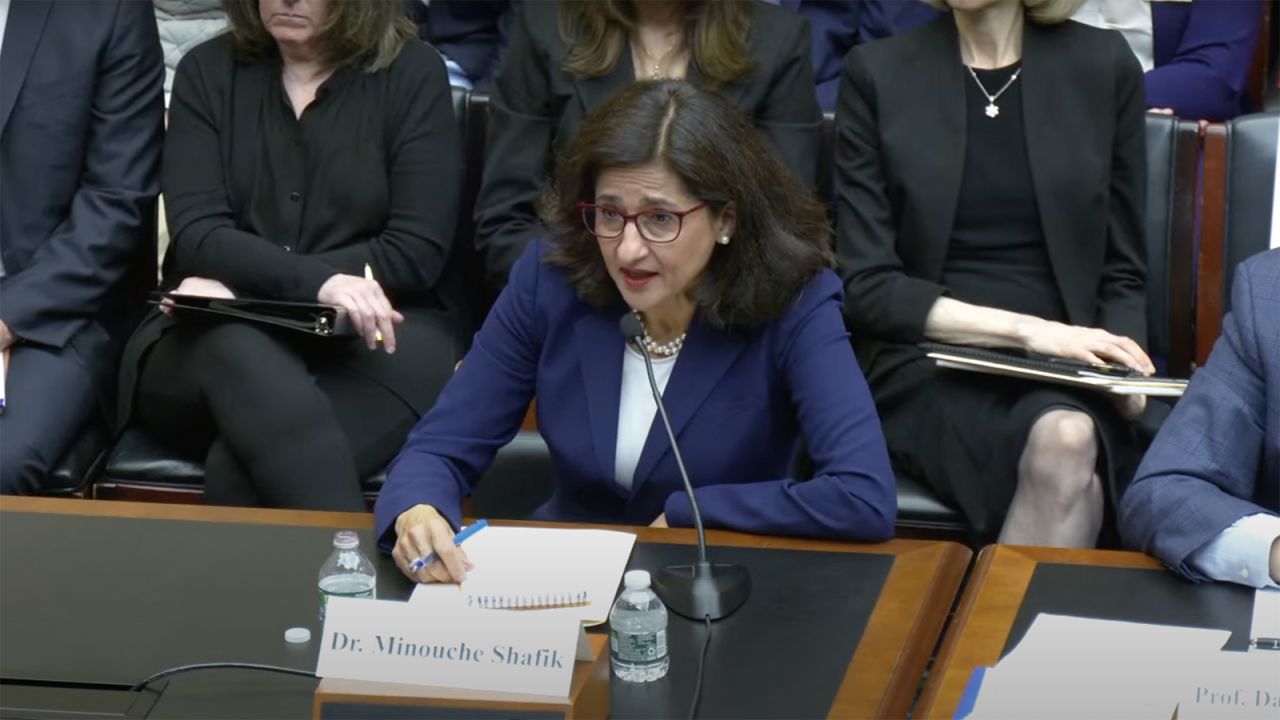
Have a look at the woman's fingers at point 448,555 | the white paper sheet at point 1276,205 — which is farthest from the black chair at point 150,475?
the white paper sheet at point 1276,205

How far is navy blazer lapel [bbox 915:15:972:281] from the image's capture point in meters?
3.06

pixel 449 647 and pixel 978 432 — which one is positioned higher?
pixel 449 647

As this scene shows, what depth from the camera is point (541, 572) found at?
73.6 inches

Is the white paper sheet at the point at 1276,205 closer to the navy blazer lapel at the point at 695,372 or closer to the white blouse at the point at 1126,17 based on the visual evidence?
the white blouse at the point at 1126,17

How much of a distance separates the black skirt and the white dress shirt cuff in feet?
2.73

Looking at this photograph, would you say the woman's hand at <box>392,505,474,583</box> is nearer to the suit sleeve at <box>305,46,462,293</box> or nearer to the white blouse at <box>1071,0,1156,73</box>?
the suit sleeve at <box>305,46,462,293</box>

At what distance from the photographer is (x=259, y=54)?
128 inches

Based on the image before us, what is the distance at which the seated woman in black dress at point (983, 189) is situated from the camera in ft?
9.87

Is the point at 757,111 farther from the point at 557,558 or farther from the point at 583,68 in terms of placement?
the point at 557,558

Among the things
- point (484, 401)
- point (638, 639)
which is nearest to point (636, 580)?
point (638, 639)

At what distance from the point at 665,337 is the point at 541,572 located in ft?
1.91

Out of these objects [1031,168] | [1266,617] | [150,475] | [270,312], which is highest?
[1266,617]

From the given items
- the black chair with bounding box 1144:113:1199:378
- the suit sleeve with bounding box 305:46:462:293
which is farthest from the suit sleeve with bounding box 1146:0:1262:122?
the suit sleeve with bounding box 305:46:462:293

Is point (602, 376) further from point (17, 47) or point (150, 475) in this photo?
point (17, 47)
